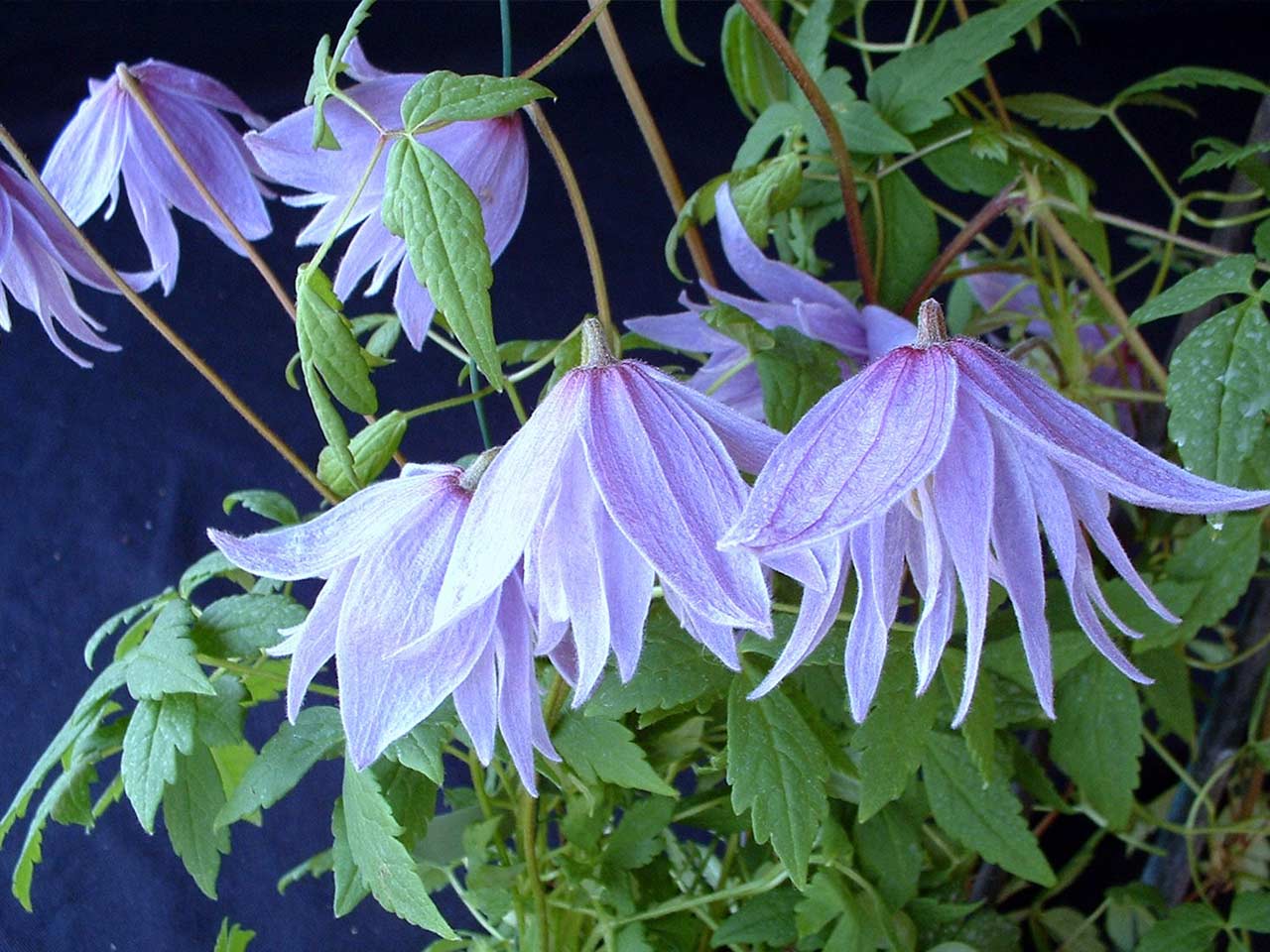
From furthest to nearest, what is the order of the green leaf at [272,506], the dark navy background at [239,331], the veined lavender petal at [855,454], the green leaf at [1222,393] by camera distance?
the dark navy background at [239,331]
the green leaf at [272,506]
the green leaf at [1222,393]
the veined lavender petal at [855,454]

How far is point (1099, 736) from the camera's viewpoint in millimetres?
555

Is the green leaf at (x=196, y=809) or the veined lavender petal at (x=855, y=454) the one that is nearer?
the veined lavender petal at (x=855, y=454)

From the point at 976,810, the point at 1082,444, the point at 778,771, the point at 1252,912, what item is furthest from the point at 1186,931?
the point at 1082,444

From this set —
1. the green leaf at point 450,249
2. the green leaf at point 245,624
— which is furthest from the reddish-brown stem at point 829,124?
the green leaf at point 245,624

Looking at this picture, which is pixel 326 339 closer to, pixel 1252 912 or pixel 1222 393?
pixel 1222 393

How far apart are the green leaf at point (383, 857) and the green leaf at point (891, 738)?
156 millimetres

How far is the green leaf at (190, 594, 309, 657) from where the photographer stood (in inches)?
17.8

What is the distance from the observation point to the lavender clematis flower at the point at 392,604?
0.35 meters

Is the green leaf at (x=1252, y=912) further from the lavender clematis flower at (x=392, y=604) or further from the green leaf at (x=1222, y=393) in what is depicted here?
the lavender clematis flower at (x=392, y=604)

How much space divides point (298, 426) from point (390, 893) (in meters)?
0.77

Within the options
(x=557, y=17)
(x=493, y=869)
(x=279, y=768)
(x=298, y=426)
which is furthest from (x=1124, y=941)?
(x=557, y=17)

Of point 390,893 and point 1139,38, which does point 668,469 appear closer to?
point 390,893

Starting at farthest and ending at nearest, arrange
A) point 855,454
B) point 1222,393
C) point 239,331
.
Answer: point 239,331
point 1222,393
point 855,454

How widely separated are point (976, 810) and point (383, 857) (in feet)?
0.79
